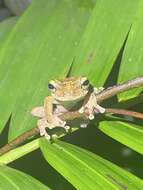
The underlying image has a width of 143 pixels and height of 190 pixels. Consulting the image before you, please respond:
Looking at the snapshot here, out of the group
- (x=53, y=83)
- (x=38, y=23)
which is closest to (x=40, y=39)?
(x=38, y=23)

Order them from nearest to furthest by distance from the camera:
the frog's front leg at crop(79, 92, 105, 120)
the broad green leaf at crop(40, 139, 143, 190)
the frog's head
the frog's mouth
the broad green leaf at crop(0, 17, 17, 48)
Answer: the broad green leaf at crop(40, 139, 143, 190)
the frog's front leg at crop(79, 92, 105, 120)
the frog's head
the frog's mouth
the broad green leaf at crop(0, 17, 17, 48)

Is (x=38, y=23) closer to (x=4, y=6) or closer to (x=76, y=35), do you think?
(x=76, y=35)

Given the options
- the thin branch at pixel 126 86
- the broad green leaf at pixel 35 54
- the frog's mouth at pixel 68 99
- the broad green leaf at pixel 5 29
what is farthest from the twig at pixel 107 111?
the broad green leaf at pixel 5 29

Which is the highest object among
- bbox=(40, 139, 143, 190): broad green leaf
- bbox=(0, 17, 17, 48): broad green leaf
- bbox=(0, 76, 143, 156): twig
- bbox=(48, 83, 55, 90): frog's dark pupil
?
bbox=(0, 17, 17, 48): broad green leaf

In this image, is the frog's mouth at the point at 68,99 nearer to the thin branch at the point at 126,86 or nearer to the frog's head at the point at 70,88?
the frog's head at the point at 70,88

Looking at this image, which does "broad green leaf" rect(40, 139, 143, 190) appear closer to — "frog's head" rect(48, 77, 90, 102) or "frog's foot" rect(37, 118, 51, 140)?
"frog's foot" rect(37, 118, 51, 140)

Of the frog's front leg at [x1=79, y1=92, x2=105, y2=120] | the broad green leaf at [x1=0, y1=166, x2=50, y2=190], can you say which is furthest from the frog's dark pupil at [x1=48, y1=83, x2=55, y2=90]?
the broad green leaf at [x1=0, y1=166, x2=50, y2=190]
